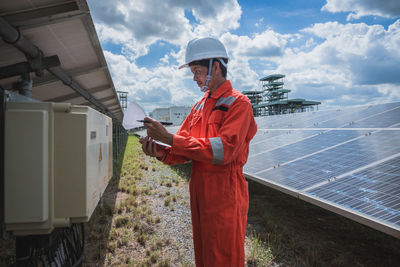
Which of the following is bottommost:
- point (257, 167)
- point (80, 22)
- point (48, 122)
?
point (257, 167)

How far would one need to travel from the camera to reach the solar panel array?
2.91 metres

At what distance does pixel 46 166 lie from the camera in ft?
4.59

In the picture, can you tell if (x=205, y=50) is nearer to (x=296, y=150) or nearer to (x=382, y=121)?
(x=296, y=150)

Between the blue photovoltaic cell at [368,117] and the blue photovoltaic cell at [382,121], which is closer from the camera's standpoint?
the blue photovoltaic cell at [382,121]

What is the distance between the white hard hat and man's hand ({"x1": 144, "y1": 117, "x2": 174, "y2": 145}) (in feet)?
2.05

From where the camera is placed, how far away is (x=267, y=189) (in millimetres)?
7402

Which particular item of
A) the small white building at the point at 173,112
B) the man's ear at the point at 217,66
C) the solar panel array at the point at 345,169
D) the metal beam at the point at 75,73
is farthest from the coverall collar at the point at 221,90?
the small white building at the point at 173,112

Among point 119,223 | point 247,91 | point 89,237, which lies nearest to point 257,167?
point 119,223

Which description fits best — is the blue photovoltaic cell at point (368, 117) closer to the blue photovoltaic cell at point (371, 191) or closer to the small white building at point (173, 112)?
the blue photovoltaic cell at point (371, 191)

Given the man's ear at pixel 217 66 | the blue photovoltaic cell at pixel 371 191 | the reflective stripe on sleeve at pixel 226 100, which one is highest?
the man's ear at pixel 217 66

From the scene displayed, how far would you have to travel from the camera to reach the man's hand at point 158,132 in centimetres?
158

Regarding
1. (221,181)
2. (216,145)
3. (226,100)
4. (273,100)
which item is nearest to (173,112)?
(273,100)

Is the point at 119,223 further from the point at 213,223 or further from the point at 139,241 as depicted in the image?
the point at 213,223

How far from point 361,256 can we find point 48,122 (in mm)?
4314
